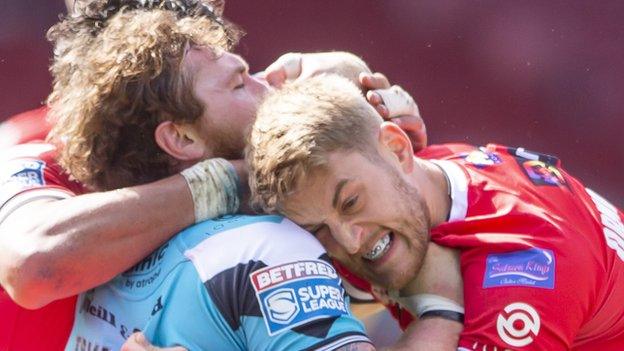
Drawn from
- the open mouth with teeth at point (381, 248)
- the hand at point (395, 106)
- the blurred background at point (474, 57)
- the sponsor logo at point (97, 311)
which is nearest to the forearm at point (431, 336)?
the open mouth with teeth at point (381, 248)

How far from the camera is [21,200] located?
2107 mm

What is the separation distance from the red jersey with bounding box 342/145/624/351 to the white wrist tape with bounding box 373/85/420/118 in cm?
19

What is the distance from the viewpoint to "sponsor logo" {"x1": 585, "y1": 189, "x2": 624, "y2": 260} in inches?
89.0

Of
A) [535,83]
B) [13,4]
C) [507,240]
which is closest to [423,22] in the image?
[535,83]

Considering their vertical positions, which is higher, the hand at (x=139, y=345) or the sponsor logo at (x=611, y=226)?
the hand at (x=139, y=345)

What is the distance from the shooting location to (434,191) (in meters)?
2.20

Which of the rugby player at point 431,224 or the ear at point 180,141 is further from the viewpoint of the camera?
the ear at point 180,141

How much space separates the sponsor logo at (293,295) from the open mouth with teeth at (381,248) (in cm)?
31

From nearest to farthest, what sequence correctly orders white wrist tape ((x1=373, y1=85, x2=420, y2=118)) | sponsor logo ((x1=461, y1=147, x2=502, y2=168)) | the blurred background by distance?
sponsor logo ((x1=461, y1=147, x2=502, y2=168)), white wrist tape ((x1=373, y1=85, x2=420, y2=118)), the blurred background

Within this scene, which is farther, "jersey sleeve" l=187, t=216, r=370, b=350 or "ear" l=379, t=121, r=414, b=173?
"ear" l=379, t=121, r=414, b=173

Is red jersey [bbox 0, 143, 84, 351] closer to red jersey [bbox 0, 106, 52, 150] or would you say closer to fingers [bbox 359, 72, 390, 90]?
red jersey [bbox 0, 106, 52, 150]

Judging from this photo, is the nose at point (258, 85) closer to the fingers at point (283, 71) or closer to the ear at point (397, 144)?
the fingers at point (283, 71)

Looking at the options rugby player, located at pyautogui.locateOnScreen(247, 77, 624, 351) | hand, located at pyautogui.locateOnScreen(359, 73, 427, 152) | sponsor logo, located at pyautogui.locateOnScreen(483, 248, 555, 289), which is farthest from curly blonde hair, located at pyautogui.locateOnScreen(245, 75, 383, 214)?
hand, located at pyautogui.locateOnScreen(359, 73, 427, 152)

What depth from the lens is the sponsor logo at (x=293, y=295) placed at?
1.70m
